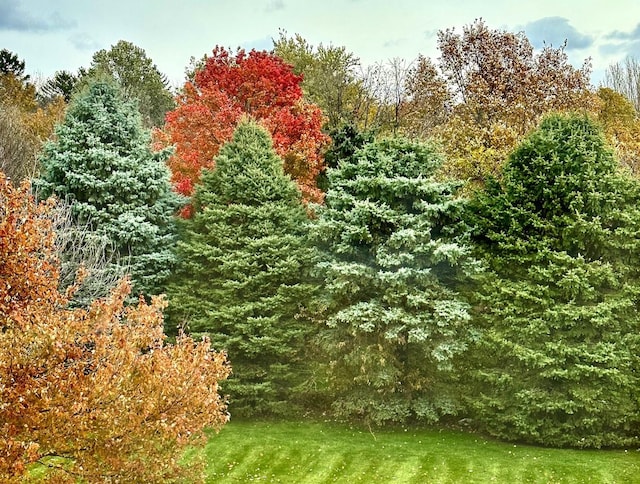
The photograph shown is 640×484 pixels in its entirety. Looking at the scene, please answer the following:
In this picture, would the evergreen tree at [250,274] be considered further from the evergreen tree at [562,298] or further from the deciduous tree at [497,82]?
the deciduous tree at [497,82]

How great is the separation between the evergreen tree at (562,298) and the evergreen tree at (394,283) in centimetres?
112

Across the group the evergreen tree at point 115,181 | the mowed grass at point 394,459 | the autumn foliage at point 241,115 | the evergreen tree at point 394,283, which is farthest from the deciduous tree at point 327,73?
the mowed grass at point 394,459

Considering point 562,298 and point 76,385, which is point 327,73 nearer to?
point 562,298

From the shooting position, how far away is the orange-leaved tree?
7.99 meters

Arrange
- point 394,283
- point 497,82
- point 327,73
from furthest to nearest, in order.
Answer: point 327,73 < point 497,82 < point 394,283

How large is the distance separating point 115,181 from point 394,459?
38.2 feet

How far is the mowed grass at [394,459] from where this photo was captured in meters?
14.9

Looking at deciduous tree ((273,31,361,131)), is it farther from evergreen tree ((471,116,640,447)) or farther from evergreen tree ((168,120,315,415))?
evergreen tree ((471,116,640,447))

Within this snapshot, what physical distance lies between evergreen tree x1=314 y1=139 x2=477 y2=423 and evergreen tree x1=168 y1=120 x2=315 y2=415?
1.18 m

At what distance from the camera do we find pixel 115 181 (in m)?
19.2

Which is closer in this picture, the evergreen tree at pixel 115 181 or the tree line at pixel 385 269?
the tree line at pixel 385 269

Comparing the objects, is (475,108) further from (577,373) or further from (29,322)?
(29,322)

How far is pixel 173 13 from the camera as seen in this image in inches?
957

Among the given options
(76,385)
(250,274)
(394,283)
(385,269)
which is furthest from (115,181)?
(76,385)
